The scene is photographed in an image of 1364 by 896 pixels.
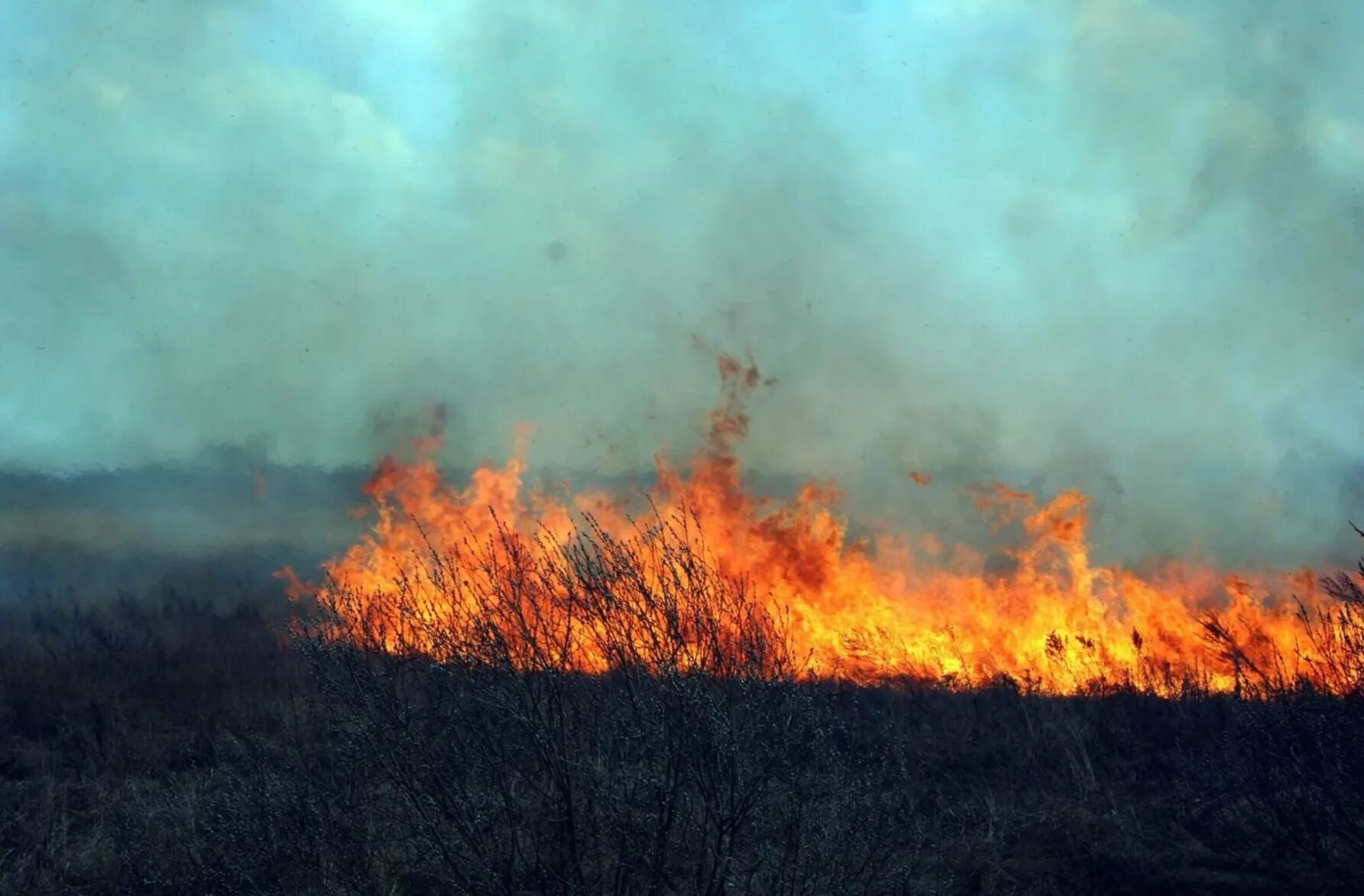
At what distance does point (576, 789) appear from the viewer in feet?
23.6

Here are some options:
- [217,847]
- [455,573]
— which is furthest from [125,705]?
[455,573]

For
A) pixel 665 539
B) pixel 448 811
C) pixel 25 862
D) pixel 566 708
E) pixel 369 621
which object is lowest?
pixel 25 862

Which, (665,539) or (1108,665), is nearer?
(665,539)

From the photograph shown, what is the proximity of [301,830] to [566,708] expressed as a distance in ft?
8.82

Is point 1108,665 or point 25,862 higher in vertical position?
point 1108,665

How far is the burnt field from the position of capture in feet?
23.1

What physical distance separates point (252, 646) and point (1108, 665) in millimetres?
16050

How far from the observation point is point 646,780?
7.00m

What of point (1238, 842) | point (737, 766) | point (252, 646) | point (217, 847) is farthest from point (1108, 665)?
point (252, 646)

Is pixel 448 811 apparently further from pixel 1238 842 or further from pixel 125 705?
pixel 125 705

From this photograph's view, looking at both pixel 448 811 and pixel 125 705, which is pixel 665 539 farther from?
pixel 125 705

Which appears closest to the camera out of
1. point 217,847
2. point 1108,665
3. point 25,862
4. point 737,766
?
point 737,766

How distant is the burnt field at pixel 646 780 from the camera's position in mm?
7051

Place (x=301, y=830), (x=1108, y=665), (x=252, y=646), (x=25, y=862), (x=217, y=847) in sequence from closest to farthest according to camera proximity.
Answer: (x=301, y=830)
(x=217, y=847)
(x=25, y=862)
(x=1108, y=665)
(x=252, y=646)
